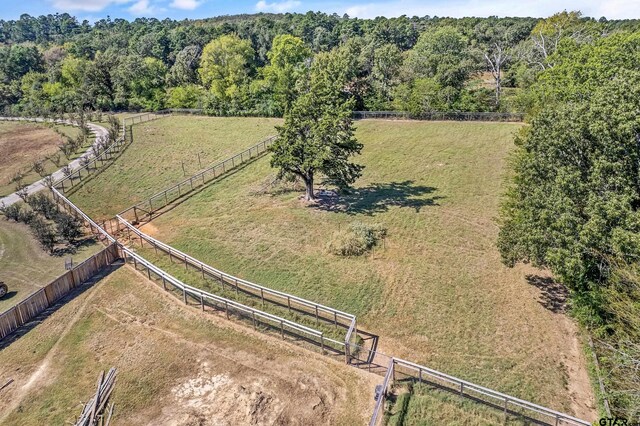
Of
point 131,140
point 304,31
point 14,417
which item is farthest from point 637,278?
point 304,31

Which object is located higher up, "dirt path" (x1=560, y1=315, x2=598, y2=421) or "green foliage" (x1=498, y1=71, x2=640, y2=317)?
"green foliage" (x1=498, y1=71, x2=640, y2=317)

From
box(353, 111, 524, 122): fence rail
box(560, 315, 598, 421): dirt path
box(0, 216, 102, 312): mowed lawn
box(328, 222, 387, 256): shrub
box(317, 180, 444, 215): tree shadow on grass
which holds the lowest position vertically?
box(560, 315, 598, 421): dirt path

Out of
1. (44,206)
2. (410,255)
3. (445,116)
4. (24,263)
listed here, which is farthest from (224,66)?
(410,255)

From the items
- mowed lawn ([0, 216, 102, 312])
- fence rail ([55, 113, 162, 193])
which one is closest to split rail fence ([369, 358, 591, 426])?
mowed lawn ([0, 216, 102, 312])

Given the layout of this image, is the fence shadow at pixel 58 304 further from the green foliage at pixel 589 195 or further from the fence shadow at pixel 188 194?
the green foliage at pixel 589 195

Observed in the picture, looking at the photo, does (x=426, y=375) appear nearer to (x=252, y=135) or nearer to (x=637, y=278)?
(x=637, y=278)

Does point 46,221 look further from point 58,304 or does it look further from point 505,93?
point 505,93

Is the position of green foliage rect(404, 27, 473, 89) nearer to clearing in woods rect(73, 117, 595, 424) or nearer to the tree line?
clearing in woods rect(73, 117, 595, 424)

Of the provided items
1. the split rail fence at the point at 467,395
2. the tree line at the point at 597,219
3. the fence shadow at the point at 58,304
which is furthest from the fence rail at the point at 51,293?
the tree line at the point at 597,219
